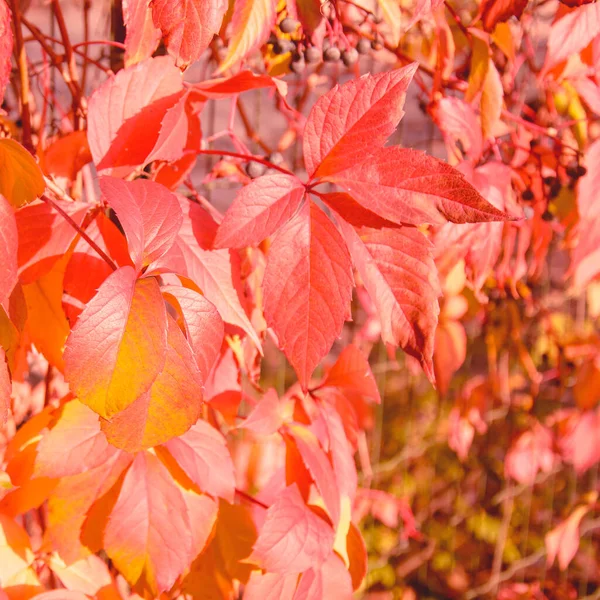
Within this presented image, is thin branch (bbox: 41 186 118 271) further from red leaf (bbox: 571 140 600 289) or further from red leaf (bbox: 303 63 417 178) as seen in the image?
red leaf (bbox: 571 140 600 289)

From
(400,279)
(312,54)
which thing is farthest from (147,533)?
(312,54)

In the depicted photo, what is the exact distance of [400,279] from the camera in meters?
0.51

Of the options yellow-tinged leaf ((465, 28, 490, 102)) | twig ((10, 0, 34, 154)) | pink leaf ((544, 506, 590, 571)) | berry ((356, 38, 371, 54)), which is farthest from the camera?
pink leaf ((544, 506, 590, 571))

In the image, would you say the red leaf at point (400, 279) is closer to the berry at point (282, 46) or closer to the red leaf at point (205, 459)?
the red leaf at point (205, 459)

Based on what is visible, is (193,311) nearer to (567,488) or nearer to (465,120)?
(465,120)

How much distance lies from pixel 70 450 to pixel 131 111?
0.29 meters

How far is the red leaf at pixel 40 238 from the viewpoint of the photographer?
1.68ft

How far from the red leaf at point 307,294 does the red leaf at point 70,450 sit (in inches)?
7.5

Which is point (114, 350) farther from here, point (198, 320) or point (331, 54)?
point (331, 54)

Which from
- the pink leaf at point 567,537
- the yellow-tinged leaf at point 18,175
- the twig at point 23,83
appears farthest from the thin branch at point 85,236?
the pink leaf at point 567,537

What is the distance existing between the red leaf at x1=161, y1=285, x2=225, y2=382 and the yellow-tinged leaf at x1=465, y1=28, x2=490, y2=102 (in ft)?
1.67

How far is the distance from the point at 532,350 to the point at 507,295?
764 mm

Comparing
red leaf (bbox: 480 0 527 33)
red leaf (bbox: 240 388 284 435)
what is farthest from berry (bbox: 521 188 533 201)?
red leaf (bbox: 240 388 284 435)

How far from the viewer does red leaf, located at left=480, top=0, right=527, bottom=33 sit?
631 mm
